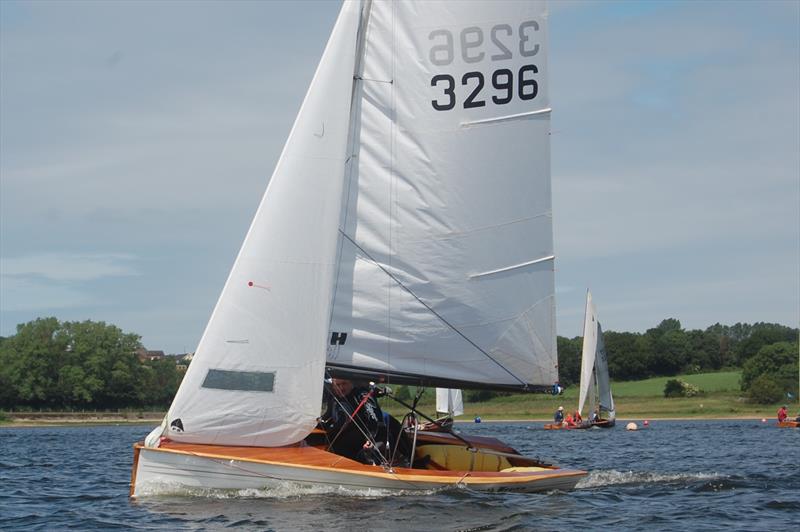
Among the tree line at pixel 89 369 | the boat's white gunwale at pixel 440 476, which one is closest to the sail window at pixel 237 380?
the boat's white gunwale at pixel 440 476

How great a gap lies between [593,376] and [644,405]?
28.6 m

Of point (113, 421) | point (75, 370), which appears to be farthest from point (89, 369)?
point (113, 421)

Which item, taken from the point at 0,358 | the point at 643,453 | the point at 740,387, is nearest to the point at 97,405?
the point at 0,358

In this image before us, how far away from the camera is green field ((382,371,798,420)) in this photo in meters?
74.9

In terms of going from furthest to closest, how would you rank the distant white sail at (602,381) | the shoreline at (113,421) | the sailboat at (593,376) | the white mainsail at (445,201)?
the shoreline at (113,421)
the distant white sail at (602,381)
the sailboat at (593,376)
the white mainsail at (445,201)

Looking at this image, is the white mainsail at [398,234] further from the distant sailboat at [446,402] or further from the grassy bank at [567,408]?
the grassy bank at [567,408]

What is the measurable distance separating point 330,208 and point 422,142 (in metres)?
1.85

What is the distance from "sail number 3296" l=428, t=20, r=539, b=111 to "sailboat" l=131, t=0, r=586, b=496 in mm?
23

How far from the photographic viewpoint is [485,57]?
17266mm

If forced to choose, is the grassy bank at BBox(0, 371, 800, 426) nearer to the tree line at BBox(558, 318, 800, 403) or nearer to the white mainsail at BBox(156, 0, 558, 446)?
the tree line at BBox(558, 318, 800, 403)

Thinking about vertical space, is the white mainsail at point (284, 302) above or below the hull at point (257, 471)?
above

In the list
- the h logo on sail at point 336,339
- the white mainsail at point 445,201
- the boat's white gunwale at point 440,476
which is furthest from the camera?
the white mainsail at point 445,201

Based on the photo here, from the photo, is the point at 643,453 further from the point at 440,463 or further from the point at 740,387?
the point at 740,387

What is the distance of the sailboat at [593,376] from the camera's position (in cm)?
5759
